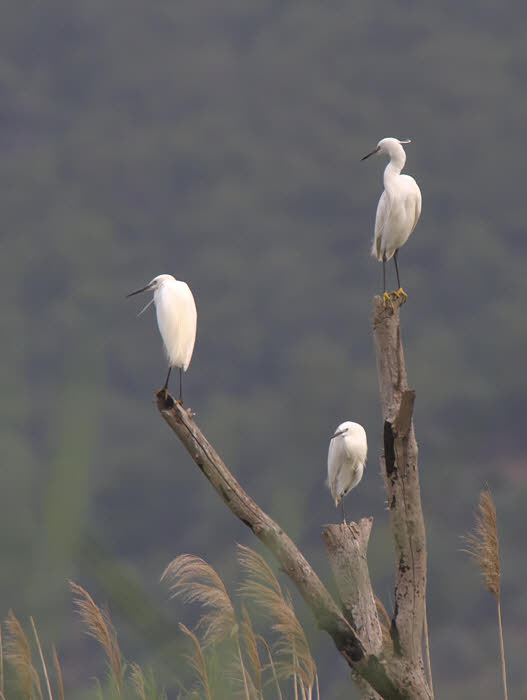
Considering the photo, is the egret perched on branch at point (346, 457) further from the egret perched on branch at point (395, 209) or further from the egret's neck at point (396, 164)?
the egret's neck at point (396, 164)

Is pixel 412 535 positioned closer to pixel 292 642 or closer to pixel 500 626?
pixel 500 626

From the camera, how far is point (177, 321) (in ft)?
15.2

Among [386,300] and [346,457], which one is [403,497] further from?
[346,457]

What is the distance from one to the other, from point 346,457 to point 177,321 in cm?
276

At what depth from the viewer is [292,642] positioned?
10.2ft

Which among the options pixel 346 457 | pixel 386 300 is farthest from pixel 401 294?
pixel 346 457

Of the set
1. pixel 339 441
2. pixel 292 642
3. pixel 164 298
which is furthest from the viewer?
pixel 339 441

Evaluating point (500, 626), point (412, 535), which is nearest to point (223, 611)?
point (412, 535)

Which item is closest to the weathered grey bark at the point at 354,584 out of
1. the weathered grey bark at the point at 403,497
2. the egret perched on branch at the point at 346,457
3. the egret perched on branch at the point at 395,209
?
the weathered grey bark at the point at 403,497

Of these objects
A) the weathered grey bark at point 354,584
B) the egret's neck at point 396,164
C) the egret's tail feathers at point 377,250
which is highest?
the egret's neck at point 396,164

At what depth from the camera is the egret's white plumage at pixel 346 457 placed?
22.1ft

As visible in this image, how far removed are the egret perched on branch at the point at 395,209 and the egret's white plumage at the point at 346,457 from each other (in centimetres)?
172

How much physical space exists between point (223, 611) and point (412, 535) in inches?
56.1

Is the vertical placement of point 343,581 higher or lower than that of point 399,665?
higher
